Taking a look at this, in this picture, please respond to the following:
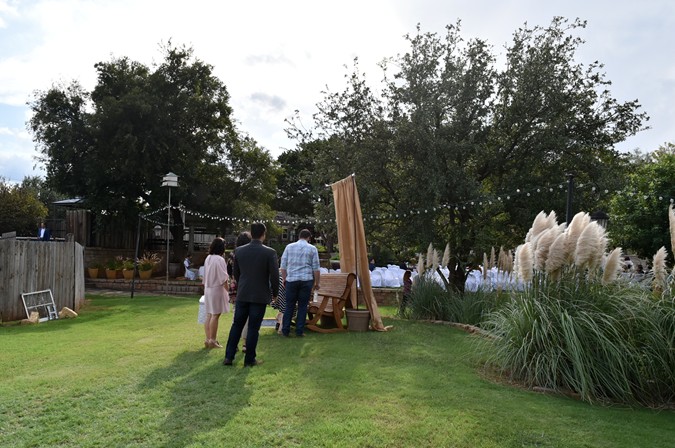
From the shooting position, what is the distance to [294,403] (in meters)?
4.10

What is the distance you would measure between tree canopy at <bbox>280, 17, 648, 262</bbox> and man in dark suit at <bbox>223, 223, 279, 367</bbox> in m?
6.03

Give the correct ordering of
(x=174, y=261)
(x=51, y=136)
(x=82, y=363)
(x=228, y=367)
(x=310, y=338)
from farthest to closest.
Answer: (x=174, y=261) < (x=51, y=136) < (x=310, y=338) < (x=82, y=363) < (x=228, y=367)

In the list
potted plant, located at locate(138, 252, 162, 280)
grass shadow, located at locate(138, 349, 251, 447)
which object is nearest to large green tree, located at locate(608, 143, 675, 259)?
grass shadow, located at locate(138, 349, 251, 447)

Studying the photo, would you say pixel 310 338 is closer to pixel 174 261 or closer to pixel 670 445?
pixel 670 445

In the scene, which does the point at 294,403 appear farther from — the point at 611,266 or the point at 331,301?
the point at 331,301

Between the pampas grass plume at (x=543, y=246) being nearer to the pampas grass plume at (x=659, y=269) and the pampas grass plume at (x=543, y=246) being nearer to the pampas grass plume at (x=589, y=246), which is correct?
the pampas grass plume at (x=589, y=246)

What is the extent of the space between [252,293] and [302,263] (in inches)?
69.1

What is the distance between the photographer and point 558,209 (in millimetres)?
10812

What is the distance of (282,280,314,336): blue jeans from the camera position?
709cm

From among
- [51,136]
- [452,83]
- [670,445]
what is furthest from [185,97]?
[670,445]

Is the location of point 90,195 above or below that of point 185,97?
below

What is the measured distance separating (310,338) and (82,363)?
2.96 meters

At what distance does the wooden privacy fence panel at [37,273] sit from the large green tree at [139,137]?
6.99m

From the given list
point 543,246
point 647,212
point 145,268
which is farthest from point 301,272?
point 145,268
